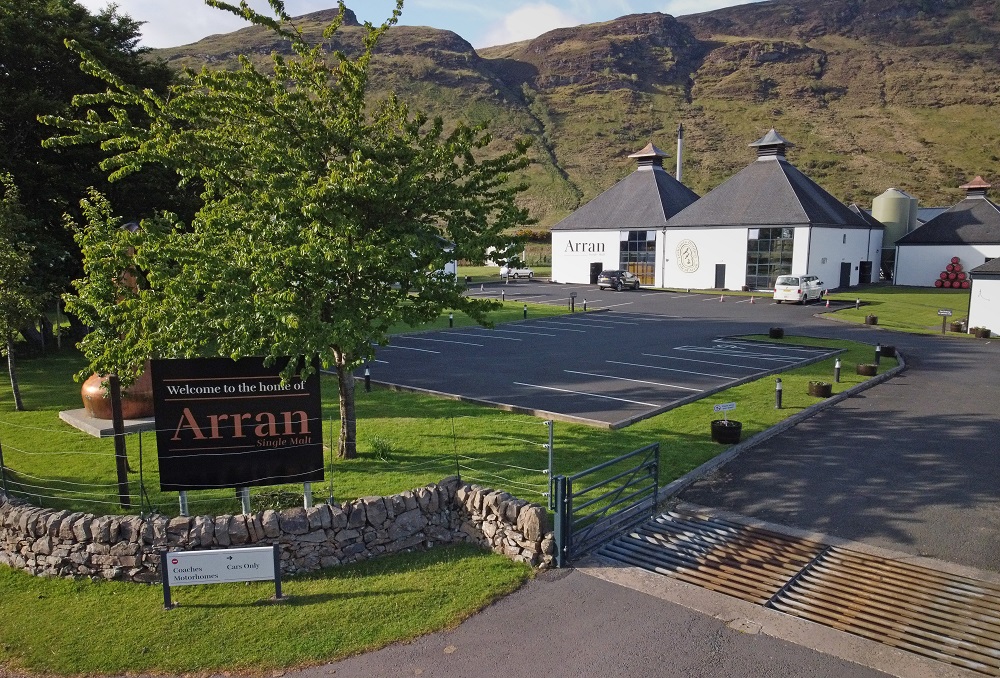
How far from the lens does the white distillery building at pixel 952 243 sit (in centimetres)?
5466

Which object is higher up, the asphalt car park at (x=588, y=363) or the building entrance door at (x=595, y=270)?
the building entrance door at (x=595, y=270)

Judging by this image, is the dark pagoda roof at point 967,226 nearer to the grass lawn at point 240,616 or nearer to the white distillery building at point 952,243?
the white distillery building at point 952,243

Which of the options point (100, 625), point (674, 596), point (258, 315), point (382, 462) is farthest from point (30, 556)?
point (674, 596)

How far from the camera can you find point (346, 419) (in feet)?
46.0

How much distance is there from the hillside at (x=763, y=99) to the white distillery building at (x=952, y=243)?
42.3 meters

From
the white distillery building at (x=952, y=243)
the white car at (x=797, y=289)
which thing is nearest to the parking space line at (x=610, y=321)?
the white car at (x=797, y=289)

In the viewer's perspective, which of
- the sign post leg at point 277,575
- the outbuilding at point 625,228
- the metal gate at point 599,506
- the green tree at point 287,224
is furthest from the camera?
the outbuilding at point 625,228

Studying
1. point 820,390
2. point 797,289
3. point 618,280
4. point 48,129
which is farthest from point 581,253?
point 820,390

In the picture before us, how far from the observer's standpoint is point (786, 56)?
178375 millimetres

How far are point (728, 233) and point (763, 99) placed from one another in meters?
120

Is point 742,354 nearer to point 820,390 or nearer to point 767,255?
point 820,390

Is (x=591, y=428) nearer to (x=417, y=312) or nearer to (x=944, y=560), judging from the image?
(x=417, y=312)

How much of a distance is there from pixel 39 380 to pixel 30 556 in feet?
53.3

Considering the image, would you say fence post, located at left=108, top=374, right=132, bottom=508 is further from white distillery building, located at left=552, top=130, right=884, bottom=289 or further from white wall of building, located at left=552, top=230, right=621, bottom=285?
white wall of building, located at left=552, top=230, right=621, bottom=285
